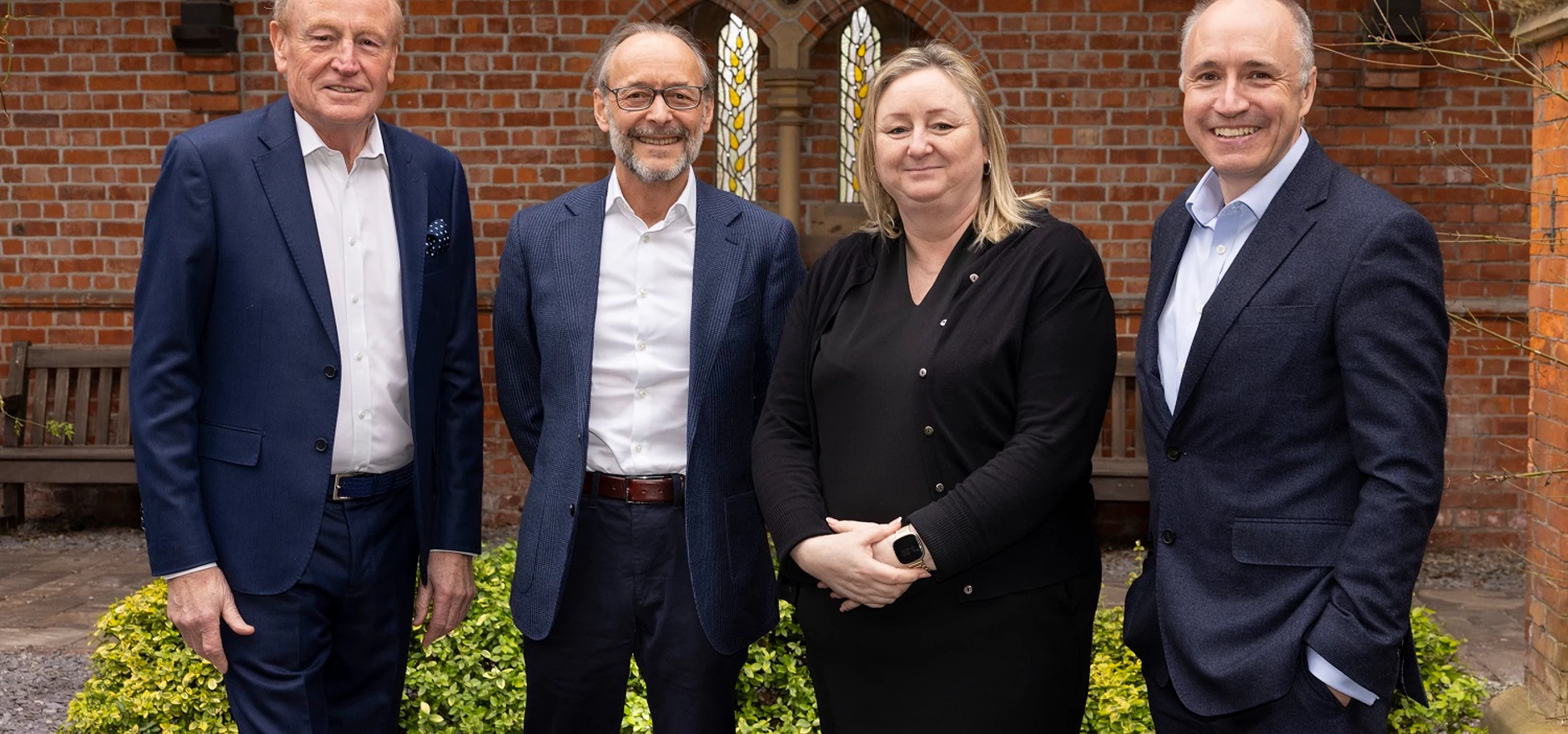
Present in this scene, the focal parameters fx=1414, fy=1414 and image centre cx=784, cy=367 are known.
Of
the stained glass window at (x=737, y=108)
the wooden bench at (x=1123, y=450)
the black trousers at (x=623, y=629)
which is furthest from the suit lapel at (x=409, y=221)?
the stained glass window at (x=737, y=108)

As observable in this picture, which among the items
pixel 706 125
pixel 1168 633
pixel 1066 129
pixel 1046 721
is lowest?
pixel 1046 721

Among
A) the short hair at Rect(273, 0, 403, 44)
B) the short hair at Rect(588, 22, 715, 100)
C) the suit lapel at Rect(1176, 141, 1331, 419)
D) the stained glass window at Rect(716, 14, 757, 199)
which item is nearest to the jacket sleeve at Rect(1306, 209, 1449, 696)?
the suit lapel at Rect(1176, 141, 1331, 419)

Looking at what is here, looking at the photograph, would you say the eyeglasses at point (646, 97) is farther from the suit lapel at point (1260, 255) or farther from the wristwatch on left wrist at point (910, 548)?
the suit lapel at point (1260, 255)

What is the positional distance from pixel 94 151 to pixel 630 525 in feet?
20.1

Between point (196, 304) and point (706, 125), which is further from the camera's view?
point (706, 125)

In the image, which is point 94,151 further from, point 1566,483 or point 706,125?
point 1566,483

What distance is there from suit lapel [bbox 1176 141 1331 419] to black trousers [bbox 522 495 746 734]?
111 cm

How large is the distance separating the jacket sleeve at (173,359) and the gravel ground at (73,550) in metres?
2.53

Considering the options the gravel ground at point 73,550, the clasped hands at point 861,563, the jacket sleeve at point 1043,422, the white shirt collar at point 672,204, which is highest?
the white shirt collar at point 672,204

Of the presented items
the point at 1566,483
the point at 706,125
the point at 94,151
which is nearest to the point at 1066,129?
the point at 1566,483

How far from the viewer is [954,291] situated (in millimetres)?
2609

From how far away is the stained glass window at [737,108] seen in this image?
26.0ft

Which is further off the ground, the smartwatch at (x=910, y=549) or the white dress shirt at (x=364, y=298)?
the white dress shirt at (x=364, y=298)

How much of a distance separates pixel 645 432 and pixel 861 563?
0.61 meters
